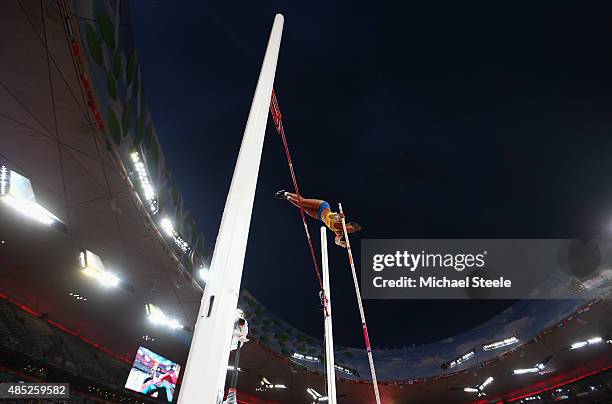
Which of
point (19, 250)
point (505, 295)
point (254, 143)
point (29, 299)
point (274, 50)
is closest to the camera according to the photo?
point (254, 143)

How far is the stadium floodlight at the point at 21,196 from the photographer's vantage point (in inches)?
291

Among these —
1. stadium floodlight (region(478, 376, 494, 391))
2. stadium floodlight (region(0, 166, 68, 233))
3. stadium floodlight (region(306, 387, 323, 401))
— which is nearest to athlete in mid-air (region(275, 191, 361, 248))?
stadium floodlight (region(0, 166, 68, 233))

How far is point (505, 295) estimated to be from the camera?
2266 centimetres

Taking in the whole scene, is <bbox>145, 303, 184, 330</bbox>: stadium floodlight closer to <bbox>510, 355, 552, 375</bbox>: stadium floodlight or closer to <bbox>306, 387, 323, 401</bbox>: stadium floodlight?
<bbox>306, 387, 323, 401</bbox>: stadium floodlight

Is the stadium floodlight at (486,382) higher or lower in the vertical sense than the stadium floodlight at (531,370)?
lower

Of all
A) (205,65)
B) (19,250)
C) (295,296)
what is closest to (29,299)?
(19,250)

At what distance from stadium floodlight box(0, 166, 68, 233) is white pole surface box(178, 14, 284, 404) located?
812 centimetres

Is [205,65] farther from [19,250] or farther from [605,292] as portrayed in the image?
[605,292]

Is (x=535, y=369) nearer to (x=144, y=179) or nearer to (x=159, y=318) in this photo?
(x=159, y=318)

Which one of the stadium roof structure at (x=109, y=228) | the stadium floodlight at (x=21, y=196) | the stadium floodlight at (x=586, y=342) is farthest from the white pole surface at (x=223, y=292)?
the stadium floodlight at (x=586, y=342)

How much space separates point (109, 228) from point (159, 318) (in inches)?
192

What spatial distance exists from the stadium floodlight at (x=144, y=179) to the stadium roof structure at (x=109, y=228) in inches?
1.6

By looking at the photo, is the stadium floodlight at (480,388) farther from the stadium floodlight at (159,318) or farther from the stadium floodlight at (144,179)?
the stadium floodlight at (144,179)

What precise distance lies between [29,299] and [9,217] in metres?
4.06
